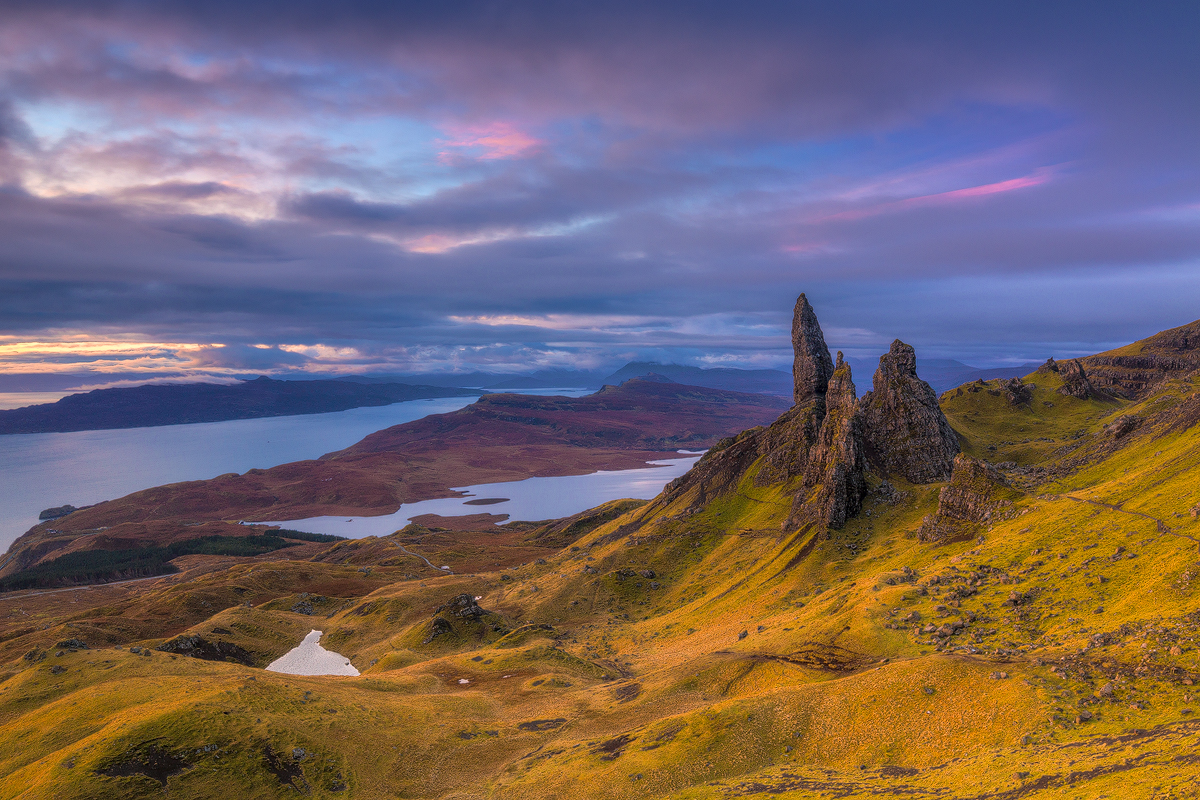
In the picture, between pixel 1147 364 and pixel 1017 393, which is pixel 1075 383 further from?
pixel 1147 364

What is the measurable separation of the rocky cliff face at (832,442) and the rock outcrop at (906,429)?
196 millimetres

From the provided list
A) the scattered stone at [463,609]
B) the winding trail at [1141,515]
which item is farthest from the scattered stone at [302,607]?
the winding trail at [1141,515]

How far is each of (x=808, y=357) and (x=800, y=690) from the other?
123m

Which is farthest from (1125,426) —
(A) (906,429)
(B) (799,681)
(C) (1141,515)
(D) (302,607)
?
(D) (302,607)

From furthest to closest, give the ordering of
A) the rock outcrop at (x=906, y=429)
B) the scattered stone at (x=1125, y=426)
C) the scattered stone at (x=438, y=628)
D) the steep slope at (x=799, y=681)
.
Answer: the rock outcrop at (x=906, y=429) < the scattered stone at (x=438, y=628) < the scattered stone at (x=1125, y=426) < the steep slope at (x=799, y=681)

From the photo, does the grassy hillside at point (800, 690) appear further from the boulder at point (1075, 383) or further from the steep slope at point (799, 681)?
the boulder at point (1075, 383)

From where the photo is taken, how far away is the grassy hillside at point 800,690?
4138 centimetres

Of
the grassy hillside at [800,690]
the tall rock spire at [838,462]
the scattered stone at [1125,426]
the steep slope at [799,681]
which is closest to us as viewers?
the grassy hillside at [800,690]

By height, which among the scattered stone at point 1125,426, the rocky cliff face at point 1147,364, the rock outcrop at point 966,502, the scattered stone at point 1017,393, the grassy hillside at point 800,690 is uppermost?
the rocky cliff face at point 1147,364

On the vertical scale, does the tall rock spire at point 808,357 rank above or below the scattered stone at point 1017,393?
above

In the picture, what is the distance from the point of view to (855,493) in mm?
117000

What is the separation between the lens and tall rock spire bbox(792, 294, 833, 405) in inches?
6427

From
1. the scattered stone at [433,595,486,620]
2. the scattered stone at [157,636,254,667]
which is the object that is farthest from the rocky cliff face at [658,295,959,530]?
the scattered stone at [157,636,254,667]

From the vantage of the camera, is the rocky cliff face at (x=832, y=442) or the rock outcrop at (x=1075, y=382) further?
the rock outcrop at (x=1075, y=382)
